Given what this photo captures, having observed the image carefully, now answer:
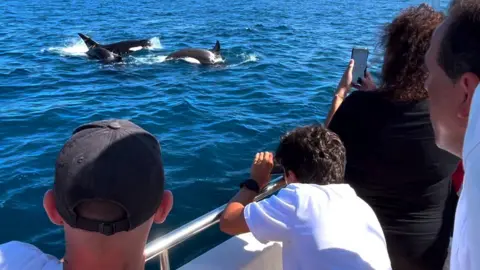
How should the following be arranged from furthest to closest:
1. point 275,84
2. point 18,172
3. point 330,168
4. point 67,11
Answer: point 67,11, point 275,84, point 18,172, point 330,168

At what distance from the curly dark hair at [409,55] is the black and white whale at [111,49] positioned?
519 inches

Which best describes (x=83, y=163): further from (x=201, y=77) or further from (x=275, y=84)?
(x=201, y=77)

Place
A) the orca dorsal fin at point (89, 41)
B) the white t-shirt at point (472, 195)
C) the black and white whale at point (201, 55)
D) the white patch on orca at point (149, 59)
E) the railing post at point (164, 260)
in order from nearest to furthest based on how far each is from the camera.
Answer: the white t-shirt at point (472, 195), the railing post at point (164, 260), the black and white whale at point (201, 55), the white patch on orca at point (149, 59), the orca dorsal fin at point (89, 41)

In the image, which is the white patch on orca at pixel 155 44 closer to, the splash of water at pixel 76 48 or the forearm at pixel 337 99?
the splash of water at pixel 76 48

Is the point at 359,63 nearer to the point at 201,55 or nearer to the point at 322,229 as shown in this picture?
the point at 322,229

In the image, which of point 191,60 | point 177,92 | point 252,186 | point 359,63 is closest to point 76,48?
point 191,60

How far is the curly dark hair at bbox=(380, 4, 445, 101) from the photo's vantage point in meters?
2.89

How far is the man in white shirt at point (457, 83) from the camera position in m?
1.43

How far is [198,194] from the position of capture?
22.4 feet

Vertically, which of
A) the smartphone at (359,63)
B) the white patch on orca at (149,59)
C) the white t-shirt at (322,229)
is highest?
the smartphone at (359,63)

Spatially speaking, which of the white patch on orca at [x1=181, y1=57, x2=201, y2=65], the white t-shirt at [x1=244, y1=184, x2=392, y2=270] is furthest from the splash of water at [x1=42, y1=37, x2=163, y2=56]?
the white t-shirt at [x1=244, y1=184, x2=392, y2=270]

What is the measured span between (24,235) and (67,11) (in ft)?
71.7

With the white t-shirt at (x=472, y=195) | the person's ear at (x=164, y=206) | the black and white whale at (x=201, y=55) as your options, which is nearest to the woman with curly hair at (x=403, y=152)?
the person's ear at (x=164, y=206)

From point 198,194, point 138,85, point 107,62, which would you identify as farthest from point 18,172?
point 107,62
